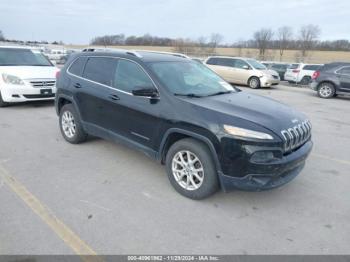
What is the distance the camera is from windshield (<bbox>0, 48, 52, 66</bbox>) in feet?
29.5

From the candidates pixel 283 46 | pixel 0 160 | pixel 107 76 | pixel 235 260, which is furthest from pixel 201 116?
pixel 283 46

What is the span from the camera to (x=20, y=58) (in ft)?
30.6

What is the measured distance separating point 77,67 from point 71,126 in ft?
3.59

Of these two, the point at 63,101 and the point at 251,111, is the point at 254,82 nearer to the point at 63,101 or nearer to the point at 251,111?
the point at 63,101

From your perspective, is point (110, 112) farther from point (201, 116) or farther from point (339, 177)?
point (339, 177)

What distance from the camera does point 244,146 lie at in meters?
3.14

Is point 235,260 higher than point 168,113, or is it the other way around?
point 168,113

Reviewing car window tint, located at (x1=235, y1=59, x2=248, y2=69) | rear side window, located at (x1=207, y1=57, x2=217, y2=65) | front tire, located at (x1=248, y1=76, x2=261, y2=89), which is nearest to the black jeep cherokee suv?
front tire, located at (x1=248, y1=76, x2=261, y2=89)

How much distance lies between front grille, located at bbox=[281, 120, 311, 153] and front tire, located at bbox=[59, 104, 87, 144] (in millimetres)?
3540

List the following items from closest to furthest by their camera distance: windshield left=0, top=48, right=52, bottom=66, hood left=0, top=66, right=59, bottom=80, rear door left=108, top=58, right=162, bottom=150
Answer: rear door left=108, top=58, right=162, bottom=150 < hood left=0, top=66, right=59, bottom=80 < windshield left=0, top=48, right=52, bottom=66

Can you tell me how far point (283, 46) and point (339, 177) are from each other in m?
71.8

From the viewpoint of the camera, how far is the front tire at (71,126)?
5312 millimetres

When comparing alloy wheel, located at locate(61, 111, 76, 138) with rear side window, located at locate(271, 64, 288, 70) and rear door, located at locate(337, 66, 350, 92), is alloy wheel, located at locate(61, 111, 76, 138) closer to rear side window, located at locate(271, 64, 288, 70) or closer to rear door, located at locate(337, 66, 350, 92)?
rear door, located at locate(337, 66, 350, 92)

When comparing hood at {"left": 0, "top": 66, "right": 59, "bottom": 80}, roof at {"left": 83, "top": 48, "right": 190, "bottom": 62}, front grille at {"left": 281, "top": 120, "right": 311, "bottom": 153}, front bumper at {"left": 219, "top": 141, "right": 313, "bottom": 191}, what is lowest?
front bumper at {"left": 219, "top": 141, "right": 313, "bottom": 191}
